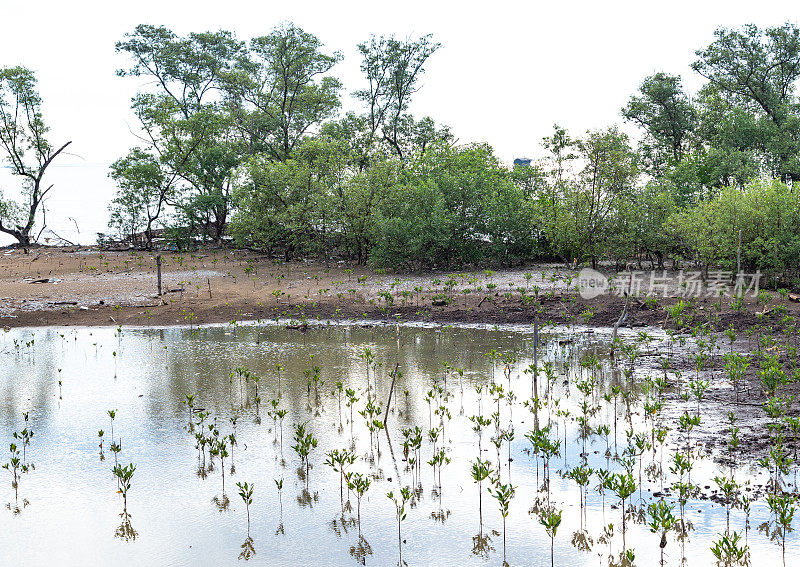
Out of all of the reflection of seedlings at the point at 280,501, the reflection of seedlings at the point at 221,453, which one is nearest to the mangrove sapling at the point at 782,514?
the reflection of seedlings at the point at 280,501

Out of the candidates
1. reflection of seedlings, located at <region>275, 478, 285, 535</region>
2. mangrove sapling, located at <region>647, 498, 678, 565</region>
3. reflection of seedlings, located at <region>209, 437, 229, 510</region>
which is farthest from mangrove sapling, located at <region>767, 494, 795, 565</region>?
reflection of seedlings, located at <region>209, 437, 229, 510</region>

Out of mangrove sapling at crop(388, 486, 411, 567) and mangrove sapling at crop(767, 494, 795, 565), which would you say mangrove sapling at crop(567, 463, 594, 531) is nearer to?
mangrove sapling at crop(767, 494, 795, 565)

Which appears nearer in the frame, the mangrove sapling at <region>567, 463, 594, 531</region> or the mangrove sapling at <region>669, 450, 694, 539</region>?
the mangrove sapling at <region>669, 450, 694, 539</region>

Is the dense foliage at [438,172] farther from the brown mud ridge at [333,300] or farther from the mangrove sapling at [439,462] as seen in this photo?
the mangrove sapling at [439,462]

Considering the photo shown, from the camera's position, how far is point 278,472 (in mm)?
7938

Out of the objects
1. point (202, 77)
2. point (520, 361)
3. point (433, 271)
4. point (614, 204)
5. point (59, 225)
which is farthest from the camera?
point (59, 225)

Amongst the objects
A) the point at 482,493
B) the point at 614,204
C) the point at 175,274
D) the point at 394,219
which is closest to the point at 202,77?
the point at 175,274

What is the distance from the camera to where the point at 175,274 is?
80.8 feet

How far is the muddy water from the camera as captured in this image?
613 centimetres

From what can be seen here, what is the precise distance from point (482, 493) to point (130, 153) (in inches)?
1111

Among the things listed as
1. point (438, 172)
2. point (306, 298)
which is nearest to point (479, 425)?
point (306, 298)

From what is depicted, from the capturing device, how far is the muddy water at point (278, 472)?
613cm

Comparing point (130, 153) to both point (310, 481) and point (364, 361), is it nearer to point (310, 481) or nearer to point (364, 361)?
point (364, 361)

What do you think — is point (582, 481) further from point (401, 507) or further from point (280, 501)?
point (280, 501)
